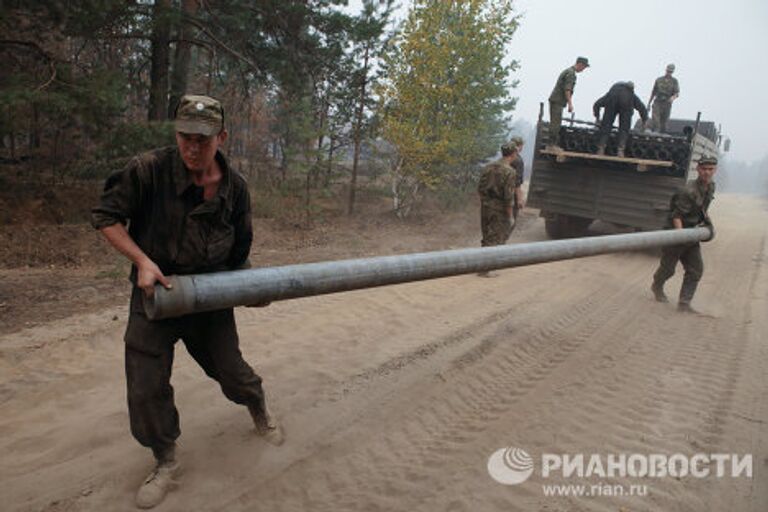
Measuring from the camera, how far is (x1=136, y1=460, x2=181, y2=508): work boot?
8.80ft

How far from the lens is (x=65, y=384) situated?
3.79 metres

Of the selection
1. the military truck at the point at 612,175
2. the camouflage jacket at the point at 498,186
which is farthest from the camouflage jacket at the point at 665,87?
the camouflage jacket at the point at 498,186

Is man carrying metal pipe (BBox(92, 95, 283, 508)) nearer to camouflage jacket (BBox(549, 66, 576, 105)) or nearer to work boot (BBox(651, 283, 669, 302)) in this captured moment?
work boot (BBox(651, 283, 669, 302))

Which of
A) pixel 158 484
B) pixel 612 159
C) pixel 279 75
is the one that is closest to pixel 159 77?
pixel 279 75

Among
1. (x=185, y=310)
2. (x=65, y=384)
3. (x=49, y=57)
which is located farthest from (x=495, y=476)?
(x=49, y=57)

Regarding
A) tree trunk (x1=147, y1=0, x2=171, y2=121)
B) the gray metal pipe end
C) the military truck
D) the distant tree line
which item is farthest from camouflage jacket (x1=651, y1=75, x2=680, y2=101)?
the gray metal pipe end

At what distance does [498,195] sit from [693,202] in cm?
251

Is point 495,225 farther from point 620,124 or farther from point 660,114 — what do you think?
point 660,114

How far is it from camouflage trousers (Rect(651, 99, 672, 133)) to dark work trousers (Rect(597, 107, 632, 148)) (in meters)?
4.15

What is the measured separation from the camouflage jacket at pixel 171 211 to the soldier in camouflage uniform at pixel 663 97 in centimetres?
1287

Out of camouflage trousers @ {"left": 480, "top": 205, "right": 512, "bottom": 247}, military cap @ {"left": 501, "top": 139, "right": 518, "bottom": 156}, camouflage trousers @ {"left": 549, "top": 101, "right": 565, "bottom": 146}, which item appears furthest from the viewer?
camouflage trousers @ {"left": 549, "top": 101, "right": 565, "bottom": 146}

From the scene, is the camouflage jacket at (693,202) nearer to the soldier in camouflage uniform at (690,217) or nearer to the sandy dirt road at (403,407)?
the soldier in camouflage uniform at (690,217)

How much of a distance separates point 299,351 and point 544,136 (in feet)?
25.2

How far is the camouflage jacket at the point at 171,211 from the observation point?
2.46 m
